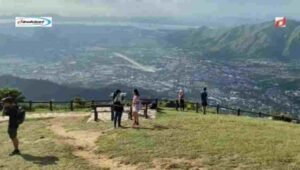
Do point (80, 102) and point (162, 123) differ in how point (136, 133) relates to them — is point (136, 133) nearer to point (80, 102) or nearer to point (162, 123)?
point (162, 123)

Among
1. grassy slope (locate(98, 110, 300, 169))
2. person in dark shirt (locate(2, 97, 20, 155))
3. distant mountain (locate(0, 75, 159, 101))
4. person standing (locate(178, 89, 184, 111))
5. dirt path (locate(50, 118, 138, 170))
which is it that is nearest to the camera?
grassy slope (locate(98, 110, 300, 169))

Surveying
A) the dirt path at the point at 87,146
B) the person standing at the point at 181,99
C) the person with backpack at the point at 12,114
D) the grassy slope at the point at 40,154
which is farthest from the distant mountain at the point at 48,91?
the person with backpack at the point at 12,114

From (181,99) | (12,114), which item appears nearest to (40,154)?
(12,114)

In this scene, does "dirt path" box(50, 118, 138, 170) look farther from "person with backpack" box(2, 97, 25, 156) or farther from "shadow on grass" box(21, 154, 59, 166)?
"person with backpack" box(2, 97, 25, 156)

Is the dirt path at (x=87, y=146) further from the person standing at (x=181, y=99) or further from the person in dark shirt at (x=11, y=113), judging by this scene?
the person standing at (x=181, y=99)

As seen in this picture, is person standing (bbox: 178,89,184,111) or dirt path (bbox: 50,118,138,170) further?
person standing (bbox: 178,89,184,111)

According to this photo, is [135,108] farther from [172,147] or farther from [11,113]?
[11,113]

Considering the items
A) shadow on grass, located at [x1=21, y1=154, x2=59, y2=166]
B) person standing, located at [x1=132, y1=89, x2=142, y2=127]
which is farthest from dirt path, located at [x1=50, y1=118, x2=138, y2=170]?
person standing, located at [x1=132, y1=89, x2=142, y2=127]
